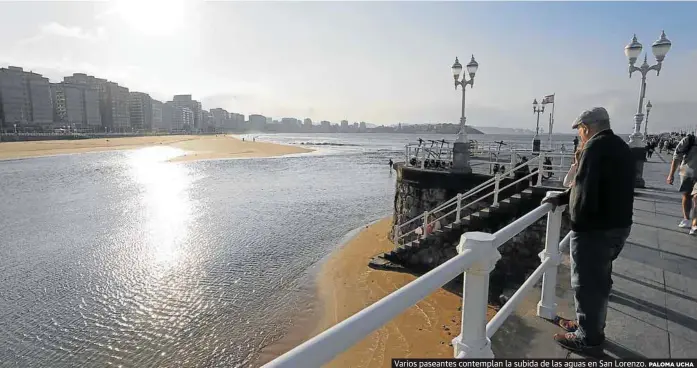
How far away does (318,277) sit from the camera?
11945mm

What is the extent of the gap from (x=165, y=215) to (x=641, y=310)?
21.6m

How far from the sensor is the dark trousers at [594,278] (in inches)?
104

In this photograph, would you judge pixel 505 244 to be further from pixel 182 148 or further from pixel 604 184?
pixel 182 148

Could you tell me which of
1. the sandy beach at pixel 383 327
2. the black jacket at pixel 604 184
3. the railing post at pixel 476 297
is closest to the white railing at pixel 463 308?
the railing post at pixel 476 297

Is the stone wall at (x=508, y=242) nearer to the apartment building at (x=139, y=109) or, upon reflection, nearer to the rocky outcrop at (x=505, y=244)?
the rocky outcrop at (x=505, y=244)

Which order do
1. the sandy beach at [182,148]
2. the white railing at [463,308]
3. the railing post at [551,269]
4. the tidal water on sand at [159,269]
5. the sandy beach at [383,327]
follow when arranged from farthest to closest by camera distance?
the sandy beach at [182,148] → the tidal water on sand at [159,269] → the sandy beach at [383,327] → the railing post at [551,269] → the white railing at [463,308]

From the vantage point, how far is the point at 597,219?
2641 millimetres

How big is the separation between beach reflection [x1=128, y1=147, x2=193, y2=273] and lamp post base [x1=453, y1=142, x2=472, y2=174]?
34.2 ft

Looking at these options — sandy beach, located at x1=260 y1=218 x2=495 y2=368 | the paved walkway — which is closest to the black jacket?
the paved walkway

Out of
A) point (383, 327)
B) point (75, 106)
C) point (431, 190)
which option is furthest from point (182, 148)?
point (75, 106)

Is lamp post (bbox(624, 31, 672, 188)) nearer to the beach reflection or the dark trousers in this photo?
the dark trousers

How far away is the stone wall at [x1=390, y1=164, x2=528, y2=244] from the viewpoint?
11.4m

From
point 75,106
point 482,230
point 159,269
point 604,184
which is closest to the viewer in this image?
point 604,184

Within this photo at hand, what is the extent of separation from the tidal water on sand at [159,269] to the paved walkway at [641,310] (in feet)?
21.4
